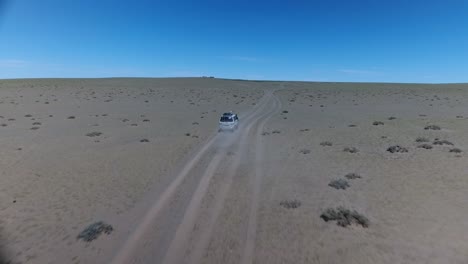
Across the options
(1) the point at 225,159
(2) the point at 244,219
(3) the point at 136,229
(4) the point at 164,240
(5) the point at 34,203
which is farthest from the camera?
(1) the point at 225,159

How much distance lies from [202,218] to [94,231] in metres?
3.79

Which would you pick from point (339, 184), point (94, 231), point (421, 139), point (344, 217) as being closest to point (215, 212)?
point (94, 231)

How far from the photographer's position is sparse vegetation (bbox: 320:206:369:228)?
11.5m

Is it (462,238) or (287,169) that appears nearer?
(462,238)

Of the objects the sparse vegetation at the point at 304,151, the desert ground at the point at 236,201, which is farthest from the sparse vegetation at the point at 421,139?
the sparse vegetation at the point at 304,151

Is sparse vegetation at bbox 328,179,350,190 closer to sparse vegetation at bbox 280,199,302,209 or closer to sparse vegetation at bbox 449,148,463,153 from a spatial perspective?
sparse vegetation at bbox 280,199,302,209

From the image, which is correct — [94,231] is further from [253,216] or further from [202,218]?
[253,216]

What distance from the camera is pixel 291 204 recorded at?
13320 millimetres

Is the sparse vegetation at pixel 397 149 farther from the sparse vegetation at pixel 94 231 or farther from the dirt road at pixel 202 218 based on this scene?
the sparse vegetation at pixel 94 231

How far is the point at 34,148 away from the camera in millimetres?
25219

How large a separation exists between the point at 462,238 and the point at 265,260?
6.67 metres

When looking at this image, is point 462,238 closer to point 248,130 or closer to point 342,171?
point 342,171

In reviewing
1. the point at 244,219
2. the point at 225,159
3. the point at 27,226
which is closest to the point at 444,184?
the point at 244,219

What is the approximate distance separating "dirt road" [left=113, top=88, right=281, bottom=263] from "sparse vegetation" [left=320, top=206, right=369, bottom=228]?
2.81m
